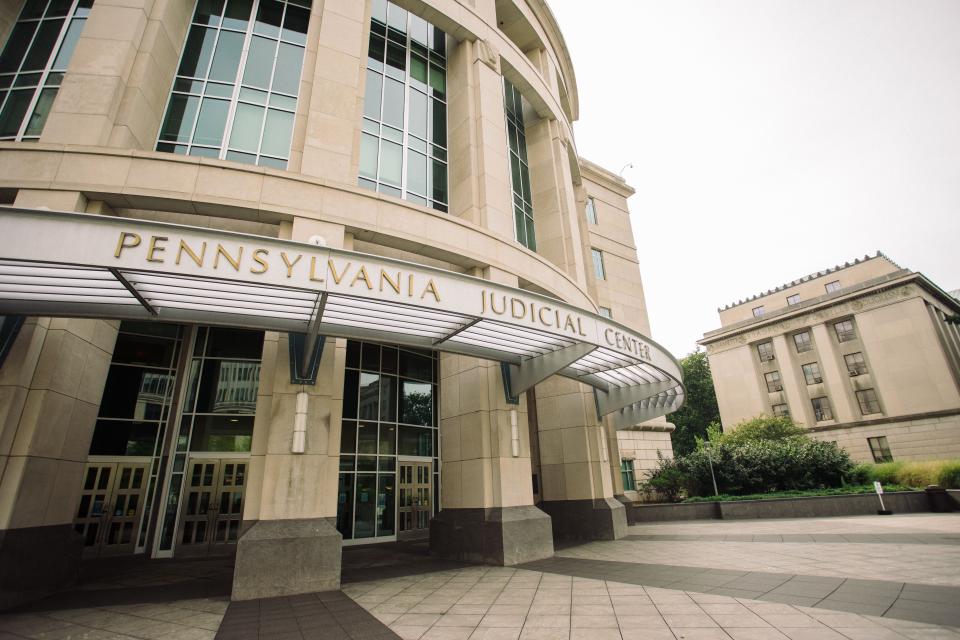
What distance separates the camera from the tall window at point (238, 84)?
1118cm

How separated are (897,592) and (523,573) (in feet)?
20.1

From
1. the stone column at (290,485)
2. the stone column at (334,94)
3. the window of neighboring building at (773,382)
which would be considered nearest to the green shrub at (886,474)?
the window of neighboring building at (773,382)

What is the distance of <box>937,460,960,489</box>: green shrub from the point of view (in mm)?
18297

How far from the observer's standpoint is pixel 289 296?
7473 mm

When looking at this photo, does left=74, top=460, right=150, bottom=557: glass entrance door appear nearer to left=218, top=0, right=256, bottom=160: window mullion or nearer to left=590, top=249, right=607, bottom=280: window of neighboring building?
left=218, top=0, right=256, bottom=160: window mullion

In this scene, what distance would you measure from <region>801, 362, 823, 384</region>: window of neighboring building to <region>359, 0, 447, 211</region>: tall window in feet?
148

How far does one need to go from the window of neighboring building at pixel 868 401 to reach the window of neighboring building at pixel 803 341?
19.5 ft

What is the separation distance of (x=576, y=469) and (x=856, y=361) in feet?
130

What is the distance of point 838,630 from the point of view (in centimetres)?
481

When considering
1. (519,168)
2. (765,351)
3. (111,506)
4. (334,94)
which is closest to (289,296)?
(334,94)

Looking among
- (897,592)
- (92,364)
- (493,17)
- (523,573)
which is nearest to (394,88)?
(493,17)

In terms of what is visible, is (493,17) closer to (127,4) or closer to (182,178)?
(127,4)

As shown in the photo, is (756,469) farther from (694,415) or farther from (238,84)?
(694,415)

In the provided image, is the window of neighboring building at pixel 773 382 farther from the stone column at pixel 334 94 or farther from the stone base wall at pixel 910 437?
the stone column at pixel 334 94
